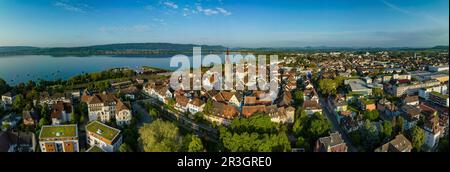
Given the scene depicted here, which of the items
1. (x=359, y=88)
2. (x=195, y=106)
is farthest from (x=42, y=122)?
(x=359, y=88)

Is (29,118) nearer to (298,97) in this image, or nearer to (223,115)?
(223,115)

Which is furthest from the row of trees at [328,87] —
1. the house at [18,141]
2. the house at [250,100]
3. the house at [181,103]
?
the house at [18,141]

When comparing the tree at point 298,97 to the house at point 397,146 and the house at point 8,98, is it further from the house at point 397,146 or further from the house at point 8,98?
the house at point 8,98

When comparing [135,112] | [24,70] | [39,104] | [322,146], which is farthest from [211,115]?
[24,70]

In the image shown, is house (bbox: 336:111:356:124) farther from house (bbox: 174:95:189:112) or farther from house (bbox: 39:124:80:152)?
house (bbox: 39:124:80:152)
